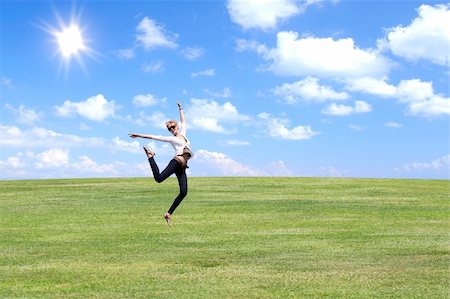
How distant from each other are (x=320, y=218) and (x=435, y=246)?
779cm

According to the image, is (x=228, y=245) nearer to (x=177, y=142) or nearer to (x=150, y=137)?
(x=177, y=142)

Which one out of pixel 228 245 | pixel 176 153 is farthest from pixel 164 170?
pixel 228 245

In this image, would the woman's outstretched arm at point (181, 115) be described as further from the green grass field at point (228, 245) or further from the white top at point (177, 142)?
the green grass field at point (228, 245)

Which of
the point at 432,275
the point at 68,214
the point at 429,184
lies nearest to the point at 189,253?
the point at 432,275

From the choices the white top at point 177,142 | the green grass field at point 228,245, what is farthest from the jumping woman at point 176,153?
the green grass field at point 228,245

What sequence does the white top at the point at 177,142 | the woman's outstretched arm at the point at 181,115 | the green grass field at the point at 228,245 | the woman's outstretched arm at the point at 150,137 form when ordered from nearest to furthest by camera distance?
the green grass field at the point at 228,245
the woman's outstretched arm at the point at 150,137
the white top at the point at 177,142
the woman's outstretched arm at the point at 181,115

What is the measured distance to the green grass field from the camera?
44.0 feet

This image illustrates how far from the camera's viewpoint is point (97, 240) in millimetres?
20672

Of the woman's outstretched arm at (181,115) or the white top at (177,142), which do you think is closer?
the white top at (177,142)

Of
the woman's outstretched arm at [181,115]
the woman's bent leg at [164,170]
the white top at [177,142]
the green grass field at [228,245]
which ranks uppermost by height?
the woman's outstretched arm at [181,115]

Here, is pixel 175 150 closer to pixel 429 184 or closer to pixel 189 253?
pixel 189 253

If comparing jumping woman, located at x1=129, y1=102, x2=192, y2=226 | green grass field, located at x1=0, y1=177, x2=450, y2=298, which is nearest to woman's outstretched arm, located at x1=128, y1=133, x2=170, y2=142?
jumping woman, located at x1=129, y1=102, x2=192, y2=226

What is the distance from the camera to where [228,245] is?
1930 centimetres

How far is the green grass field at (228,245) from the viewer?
13398 millimetres
